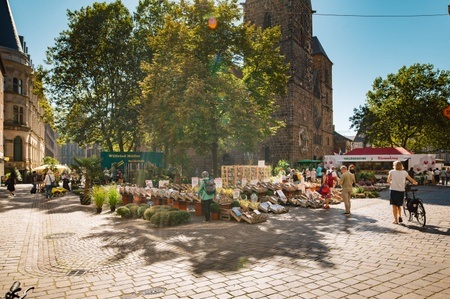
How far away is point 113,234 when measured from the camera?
9195 millimetres

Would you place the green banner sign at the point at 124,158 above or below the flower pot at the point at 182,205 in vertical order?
above

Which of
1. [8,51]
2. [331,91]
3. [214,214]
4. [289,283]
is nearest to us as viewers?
[289,283]

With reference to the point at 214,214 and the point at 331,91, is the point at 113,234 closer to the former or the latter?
the point at 214,214

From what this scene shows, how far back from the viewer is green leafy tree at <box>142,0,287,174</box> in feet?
68.7

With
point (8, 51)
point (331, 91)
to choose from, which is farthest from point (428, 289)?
point (331, 91)

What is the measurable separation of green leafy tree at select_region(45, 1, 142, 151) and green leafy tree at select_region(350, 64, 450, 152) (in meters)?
31.1

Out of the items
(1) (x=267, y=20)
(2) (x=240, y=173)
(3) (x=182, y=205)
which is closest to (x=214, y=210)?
(3) (x=182, y=205)

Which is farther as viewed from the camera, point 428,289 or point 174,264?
point 174,264

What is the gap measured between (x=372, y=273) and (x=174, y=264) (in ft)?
11.5

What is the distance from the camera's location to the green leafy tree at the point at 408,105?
129 feet

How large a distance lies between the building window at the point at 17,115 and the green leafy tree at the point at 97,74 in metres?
12.3

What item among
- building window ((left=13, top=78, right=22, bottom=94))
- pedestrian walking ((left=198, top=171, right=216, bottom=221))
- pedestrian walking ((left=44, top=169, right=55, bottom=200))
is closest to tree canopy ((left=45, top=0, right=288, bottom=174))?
pedestrian walking ((left=44, top=169, right=55, bottom=200))

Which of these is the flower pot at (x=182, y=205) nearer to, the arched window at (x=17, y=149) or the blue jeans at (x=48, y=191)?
the blue jeans at (x=48, y=191)

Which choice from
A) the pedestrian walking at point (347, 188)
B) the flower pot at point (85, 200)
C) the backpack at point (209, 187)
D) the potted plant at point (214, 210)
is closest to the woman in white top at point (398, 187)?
the pedestrian walking at point (347, 188)
